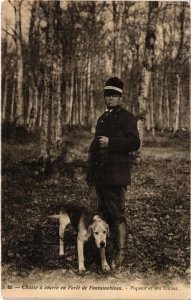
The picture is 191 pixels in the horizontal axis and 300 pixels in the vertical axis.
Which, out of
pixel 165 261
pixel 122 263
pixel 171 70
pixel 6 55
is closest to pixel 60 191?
pixel 122 263

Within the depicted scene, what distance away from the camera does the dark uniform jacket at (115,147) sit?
16.6 ft

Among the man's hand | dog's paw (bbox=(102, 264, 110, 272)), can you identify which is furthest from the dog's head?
the man's hand

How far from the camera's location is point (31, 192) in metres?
5.82

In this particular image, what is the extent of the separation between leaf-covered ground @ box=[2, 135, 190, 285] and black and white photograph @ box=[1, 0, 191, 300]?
14 millimetres

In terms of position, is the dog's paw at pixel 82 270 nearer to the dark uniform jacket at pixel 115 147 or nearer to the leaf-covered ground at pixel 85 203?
the leaf-covered ground at pixel 85 203

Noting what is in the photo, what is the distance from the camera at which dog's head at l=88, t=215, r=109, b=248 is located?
497 centimetres

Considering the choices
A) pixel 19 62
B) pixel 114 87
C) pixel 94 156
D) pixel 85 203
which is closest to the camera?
pixel 114 87

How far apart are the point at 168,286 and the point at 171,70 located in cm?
321

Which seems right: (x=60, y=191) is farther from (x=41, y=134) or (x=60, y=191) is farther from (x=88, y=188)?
(x=41, y=134)

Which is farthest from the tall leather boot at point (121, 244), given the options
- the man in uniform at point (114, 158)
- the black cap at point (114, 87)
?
the black cap at point (114, 87)

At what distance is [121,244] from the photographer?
5305mm

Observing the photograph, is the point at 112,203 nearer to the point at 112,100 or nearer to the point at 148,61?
the point at 112,100

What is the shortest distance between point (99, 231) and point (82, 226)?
11.1 inches

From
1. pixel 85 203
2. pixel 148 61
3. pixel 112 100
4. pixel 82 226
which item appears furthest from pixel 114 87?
pixel 82 226
